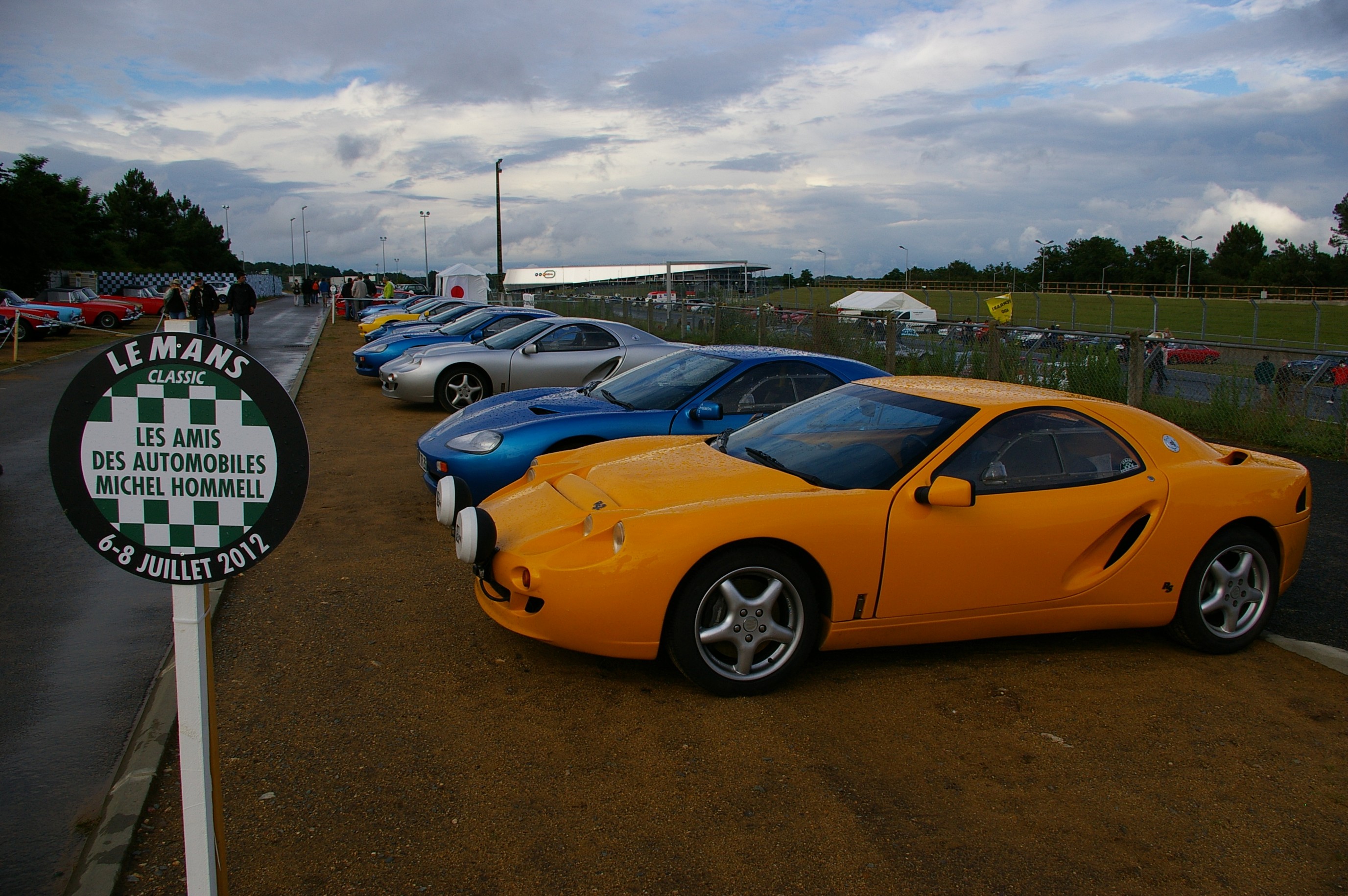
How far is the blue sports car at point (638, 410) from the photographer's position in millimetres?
6594

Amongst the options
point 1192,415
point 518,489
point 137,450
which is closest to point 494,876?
point 137,450

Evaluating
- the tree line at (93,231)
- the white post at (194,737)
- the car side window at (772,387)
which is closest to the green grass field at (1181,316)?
the car side window at (772,387)

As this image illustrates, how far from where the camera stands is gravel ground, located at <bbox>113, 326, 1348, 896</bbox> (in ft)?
9.18

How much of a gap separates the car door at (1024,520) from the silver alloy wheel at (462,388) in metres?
9.09

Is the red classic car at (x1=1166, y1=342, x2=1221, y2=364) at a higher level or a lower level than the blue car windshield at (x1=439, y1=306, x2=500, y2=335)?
lower

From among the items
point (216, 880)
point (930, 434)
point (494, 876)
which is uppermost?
point (930, 434)

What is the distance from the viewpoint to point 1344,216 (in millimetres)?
76188

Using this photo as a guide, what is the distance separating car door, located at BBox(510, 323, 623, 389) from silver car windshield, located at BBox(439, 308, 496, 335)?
3833 mm

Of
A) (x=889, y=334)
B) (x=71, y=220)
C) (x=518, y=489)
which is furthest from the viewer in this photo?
(x=71, y=220)

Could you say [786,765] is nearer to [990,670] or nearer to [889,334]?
[990,670]

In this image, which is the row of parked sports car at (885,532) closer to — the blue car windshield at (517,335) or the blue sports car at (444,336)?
the blue car windshield at (517,335)

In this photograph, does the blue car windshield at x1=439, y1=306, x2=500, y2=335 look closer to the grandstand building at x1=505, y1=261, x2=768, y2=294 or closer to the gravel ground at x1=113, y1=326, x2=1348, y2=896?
the gravel ground at x1=113, y1=326, x2=1348, y2=896

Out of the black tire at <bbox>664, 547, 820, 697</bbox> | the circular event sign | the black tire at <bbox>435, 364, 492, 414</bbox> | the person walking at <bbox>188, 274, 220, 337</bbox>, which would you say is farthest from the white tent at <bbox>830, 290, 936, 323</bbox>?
the circular event sign

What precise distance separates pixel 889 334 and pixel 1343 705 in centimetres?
1001
